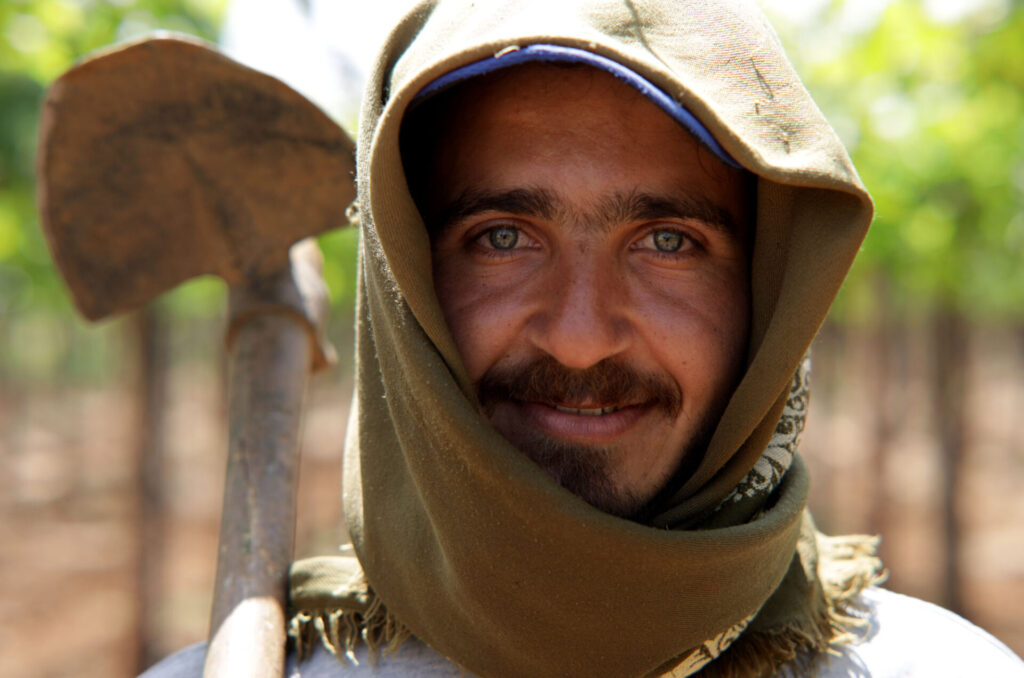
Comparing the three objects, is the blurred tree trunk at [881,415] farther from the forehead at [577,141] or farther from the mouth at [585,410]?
the mouth at [585,410]

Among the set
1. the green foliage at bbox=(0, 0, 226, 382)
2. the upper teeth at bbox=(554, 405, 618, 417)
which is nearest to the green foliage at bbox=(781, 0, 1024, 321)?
the green foliage at bbox=(0, 0, 226, 382)

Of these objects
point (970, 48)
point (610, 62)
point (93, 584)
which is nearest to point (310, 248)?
point (610, 62)

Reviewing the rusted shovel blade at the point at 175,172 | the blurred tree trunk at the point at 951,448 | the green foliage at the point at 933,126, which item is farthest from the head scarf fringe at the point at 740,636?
the blurred tree trunk at the point at 951,448

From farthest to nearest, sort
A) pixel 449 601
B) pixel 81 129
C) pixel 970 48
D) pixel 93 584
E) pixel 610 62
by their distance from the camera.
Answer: pixel 93 584 → pixel 970 48 → pixel 81 129 → pixel 449 601 → pixel 610 62

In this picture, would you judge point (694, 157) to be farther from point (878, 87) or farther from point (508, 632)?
point (878, 87)

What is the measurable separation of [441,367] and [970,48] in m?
6.88

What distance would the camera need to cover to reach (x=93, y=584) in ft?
42.5

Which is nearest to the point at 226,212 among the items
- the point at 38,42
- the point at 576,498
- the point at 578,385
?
the point at 578,385

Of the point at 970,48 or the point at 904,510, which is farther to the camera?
the point at 904,510

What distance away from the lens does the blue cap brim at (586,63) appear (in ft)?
5.18

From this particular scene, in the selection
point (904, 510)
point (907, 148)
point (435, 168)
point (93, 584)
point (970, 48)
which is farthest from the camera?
point (904, 510)

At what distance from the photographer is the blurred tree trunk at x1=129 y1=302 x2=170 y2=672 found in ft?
22.6

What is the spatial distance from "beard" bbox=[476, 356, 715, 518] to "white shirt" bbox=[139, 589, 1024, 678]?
0.42m

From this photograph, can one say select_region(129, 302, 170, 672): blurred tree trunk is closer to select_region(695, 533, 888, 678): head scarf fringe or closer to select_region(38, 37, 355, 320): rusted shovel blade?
select_region(38, 37, 355, 320): rusted shovel blade
